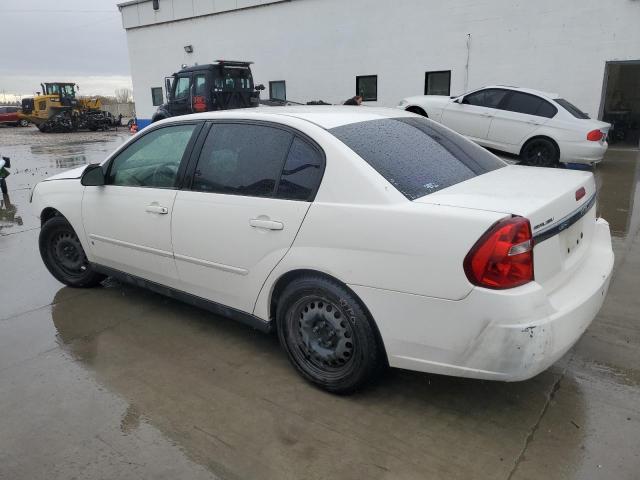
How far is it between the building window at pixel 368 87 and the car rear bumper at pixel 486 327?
49.4 feet

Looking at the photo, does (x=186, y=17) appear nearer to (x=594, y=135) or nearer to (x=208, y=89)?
(x=208, y=89)

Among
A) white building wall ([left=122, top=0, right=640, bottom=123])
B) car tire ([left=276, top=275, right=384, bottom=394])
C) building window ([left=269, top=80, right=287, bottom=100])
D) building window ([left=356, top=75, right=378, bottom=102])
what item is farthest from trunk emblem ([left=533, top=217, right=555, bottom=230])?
building window ([left=269, top=80, right=287, bottom=100])

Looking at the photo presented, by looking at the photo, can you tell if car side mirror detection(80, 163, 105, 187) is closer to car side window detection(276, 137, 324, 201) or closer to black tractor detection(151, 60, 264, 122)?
car side window detection(276, 137, 324, 201)

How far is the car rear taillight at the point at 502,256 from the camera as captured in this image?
2211mm

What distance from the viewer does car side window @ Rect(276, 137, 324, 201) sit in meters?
2.79

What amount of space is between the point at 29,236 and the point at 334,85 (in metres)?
13.2

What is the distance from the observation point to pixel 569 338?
2.41 meters

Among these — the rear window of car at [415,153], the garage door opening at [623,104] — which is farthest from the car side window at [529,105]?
the rear window of car at [415,153]

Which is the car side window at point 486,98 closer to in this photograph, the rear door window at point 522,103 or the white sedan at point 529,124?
Answer: the white sedan at point 529,124

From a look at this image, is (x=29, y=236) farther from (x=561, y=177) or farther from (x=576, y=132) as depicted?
(x=576, y=132)

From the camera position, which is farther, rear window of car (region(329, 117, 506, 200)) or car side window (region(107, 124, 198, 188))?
car side window (region(107, 124, 198, 188))

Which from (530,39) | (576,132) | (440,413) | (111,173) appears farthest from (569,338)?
(530,39)

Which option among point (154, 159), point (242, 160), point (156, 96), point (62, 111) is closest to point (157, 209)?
point (154, 159)

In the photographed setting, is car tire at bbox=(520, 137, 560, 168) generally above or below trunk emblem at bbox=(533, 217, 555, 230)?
below
